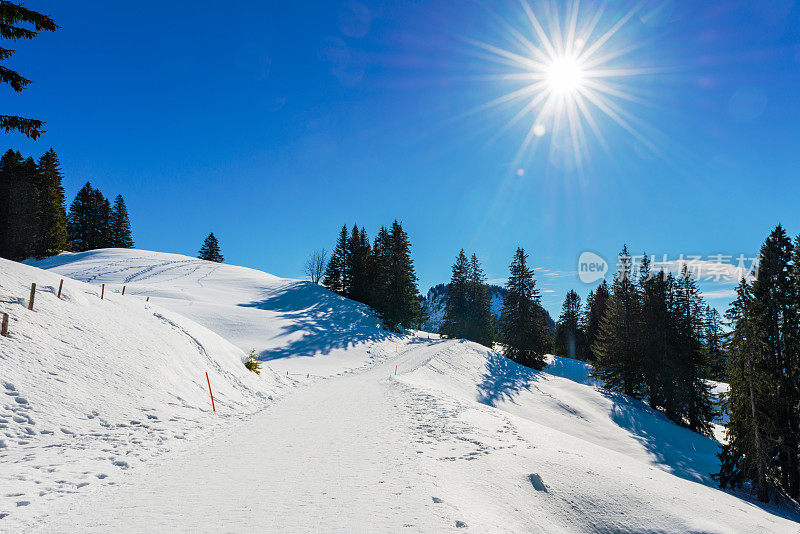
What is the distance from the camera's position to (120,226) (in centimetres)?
7594

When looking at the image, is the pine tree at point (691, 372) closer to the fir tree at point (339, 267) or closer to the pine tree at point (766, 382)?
the pine tree at point (766, 382)

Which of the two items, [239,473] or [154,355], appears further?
[154,355]

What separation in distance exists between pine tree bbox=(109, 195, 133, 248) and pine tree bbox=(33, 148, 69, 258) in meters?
21.1

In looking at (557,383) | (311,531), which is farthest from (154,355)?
(557,383)

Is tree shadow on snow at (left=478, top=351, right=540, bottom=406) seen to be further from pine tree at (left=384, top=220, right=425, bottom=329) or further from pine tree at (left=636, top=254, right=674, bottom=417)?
pine tree at (left=384, top=220, right=425, bottom=329)

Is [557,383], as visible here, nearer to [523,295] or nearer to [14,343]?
[523,295]

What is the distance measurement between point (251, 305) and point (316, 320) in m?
10.7

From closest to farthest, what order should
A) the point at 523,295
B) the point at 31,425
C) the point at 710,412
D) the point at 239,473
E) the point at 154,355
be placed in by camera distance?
the point at 239,473 → the point at 31,425 → the point at 154,355 → the point at 710,412 → the point at 523,295

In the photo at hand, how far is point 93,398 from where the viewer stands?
9695mm

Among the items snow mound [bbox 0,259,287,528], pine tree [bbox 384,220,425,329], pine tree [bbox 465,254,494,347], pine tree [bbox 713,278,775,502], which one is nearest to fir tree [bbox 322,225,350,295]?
pine tree [bbox 384,220,425,329]

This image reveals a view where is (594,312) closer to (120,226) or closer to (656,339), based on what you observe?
(656,339)

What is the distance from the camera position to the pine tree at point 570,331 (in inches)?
2532

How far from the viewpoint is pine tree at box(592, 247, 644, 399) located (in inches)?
1224

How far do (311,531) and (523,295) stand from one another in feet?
121
